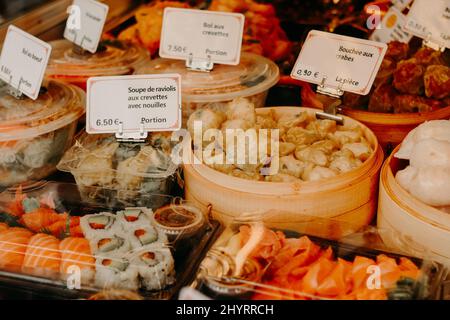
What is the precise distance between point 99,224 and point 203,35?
1161mm

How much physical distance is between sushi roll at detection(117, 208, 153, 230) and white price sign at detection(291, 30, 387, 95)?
910 millimetres

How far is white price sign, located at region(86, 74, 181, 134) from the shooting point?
7.09ft

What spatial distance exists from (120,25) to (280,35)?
1.09 metres

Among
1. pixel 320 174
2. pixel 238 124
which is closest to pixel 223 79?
pixel 238 124

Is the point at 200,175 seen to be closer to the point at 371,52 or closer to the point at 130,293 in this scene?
the point at 130,293

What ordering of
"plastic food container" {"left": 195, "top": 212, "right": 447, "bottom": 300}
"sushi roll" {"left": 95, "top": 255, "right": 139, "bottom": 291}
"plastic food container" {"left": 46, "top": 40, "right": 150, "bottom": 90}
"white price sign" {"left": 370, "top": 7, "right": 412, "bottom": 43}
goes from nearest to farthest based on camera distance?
1. "plastic food container" {"left": 195, "top": 212, "right": 447, "bottom": 300}
2. "sushi roll" {"left": 95, "top": 255, "right": 139, "bottom": 291}
3. "plastic food container" {"left": 46, "top": 40, "right": 150, "bottom": 90}
4. "white price sign" {"left": 370, "top": 7, "right": 412, "bottom": 43}

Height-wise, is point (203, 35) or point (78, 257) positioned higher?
point (203, 35)

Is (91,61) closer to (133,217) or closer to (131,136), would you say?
(131,136)

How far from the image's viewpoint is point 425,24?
247cm

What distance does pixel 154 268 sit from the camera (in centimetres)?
166

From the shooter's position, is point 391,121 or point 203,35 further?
point 203,35

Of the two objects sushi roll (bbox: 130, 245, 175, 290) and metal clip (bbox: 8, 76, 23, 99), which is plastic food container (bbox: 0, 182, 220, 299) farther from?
metal clip (bbox: 8, 76, 23, 99)

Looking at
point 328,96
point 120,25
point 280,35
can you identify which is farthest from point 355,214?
point 120,25

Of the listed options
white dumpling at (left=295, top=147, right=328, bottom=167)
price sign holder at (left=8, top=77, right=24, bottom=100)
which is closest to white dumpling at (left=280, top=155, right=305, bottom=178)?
white dumpling at (left=295, top=147, right=328, bottom=167)
